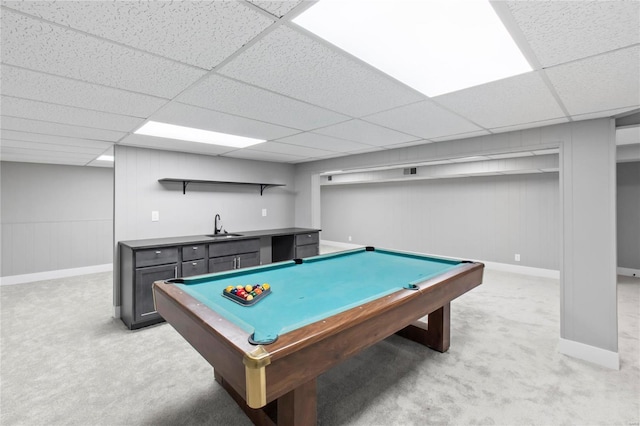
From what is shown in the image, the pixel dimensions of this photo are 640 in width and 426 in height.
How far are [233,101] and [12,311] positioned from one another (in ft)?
13.3

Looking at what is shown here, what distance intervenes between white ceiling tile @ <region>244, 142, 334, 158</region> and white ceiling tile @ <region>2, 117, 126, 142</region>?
1487 mm

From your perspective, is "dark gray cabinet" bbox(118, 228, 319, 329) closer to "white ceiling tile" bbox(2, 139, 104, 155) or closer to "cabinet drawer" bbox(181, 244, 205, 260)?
"cabinet drawer" bbox(181, 244, 205, 260)

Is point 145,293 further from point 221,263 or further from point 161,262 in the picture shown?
point 221,263

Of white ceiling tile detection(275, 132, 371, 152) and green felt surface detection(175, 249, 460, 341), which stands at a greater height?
white ceiling tile detection(275, 132, 371, 152)

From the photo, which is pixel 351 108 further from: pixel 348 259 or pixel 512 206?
pixel 512 206

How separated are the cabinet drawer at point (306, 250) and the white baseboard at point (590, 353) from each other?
3.27 meters

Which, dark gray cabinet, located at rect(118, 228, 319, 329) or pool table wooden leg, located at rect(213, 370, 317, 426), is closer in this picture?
pool table wooden leg, located at rect(213, 370, 317, 426)

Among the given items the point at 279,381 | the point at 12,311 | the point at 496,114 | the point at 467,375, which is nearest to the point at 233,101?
the point at 279,381

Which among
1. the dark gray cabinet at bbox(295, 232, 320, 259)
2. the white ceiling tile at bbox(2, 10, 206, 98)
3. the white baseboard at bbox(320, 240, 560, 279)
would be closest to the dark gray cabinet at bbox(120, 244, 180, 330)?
the dark gray cabinet at bbox(295, 232, 320, 259)

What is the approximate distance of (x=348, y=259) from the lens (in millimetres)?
3215

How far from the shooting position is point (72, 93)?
1.88 meters

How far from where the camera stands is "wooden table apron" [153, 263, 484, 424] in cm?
113

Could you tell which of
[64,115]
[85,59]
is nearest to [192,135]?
[64,115]

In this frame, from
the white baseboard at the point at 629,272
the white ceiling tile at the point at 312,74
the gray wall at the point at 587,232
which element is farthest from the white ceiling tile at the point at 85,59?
the white baseboard at the point at 629,272
